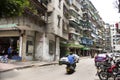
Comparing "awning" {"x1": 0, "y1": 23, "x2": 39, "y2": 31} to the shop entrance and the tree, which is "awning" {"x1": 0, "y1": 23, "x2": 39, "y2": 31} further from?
the tree

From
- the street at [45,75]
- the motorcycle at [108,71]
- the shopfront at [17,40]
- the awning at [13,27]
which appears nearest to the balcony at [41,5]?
the shopfront at [17,40]

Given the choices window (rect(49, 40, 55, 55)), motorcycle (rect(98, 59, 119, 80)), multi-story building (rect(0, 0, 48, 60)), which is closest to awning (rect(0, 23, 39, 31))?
multi-story building (rect(0, 0, 48, 60))

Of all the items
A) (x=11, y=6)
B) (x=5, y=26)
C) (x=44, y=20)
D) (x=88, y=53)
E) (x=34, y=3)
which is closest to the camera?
(x=11, y=6)

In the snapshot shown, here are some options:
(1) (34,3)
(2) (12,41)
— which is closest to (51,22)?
(1) (34,3)

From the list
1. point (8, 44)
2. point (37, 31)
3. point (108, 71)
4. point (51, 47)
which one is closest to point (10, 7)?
point (108, 71)

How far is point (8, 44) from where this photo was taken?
33.3 m

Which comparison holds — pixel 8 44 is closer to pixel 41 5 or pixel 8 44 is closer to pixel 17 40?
pixel 17 40

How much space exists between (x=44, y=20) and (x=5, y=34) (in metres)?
6.84

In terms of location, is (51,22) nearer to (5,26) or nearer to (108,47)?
(5,26)

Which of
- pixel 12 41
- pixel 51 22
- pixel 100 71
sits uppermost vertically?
pixel 51 22

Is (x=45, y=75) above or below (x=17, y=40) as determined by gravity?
below

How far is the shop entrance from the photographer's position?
32.5 metres

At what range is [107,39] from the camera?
548 feet

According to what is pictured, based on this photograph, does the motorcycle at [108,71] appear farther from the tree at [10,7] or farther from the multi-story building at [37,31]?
the multi-story building at [37,31]
